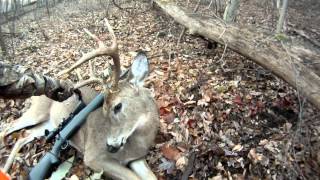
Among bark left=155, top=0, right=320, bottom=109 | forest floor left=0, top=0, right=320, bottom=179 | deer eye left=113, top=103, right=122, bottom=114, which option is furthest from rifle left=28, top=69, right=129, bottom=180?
bark left=155, top=0, right=320, bottom=109

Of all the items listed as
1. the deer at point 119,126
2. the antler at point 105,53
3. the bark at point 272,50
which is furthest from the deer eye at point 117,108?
the bark at point 272,50

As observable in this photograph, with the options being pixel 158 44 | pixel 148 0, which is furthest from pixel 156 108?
pixel 148 0

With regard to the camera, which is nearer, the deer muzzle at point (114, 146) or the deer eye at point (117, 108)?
the deer muzzle at point (114, 146)

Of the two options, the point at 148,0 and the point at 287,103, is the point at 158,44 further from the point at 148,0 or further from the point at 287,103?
the point at 148,0

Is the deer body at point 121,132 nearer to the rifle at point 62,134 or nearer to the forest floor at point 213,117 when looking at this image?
the rifle at point 62,134

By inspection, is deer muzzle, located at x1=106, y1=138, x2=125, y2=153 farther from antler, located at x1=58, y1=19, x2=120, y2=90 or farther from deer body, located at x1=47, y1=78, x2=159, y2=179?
antler, located at x1=58, y1=19, x2=120, y2=90

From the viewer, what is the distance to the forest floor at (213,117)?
491 centimetres

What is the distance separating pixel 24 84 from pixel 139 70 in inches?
66.7

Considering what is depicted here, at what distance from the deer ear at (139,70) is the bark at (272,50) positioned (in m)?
1.41

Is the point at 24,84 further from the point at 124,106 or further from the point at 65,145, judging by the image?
the point at 124,106

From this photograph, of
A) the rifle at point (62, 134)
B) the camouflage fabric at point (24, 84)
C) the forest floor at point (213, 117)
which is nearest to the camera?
the camouflage fabric at point (24, 84)

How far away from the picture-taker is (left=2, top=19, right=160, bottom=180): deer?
5.15 meters

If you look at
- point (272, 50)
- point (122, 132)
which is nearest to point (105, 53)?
point (122, 132)

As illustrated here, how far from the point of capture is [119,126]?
5402 mm
